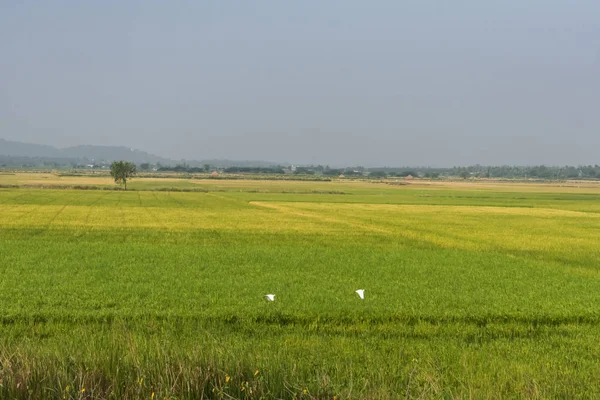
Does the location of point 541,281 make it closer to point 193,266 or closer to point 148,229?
point 193,266

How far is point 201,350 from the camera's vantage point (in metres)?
5.88

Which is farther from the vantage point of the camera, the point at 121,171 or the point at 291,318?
the point at 121,171

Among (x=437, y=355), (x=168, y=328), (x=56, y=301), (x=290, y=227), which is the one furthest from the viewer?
(x=290, y=227)

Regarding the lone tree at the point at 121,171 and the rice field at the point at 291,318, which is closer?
the rice field at the point at 291,318

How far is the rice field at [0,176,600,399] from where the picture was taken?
5.44m

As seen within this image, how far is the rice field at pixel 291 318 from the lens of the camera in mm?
5438

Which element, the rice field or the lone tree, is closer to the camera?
the rice field

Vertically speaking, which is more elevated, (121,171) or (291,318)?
(121,171)

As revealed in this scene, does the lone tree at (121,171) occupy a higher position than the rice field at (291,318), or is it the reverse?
the lone tree at (121,171)

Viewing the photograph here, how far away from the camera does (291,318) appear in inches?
378

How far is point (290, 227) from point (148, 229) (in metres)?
8.65

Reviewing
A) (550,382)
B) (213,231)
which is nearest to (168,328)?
(550,382)

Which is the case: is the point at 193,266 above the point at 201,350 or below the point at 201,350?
below

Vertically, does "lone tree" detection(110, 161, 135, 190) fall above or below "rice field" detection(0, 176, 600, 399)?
above
